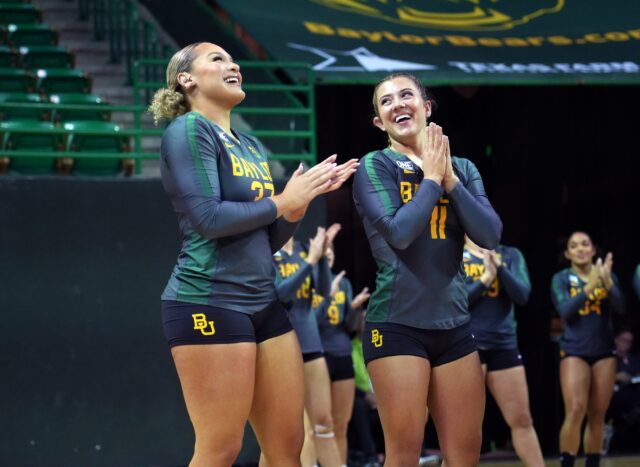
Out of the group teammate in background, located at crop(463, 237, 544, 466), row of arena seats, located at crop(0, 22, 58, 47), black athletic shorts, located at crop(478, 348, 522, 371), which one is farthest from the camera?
row of arena seats, located at crop(0, 22, 58, 47)

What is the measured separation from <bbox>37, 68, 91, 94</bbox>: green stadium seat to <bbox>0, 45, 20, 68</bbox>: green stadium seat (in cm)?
56

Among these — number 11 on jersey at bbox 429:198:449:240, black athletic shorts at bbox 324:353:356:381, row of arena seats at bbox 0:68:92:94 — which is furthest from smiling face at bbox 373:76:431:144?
row of arena seats at bbox 0:68:92:94

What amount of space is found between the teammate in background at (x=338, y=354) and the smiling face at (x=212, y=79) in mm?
4319

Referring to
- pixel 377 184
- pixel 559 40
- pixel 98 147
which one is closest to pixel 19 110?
pixel 98 147

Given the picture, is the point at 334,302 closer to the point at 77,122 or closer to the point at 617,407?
the point at 77,122

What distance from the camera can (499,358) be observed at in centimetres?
755

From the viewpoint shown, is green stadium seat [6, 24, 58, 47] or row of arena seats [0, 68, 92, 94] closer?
row of arena seats [0, 68, 92, 94]

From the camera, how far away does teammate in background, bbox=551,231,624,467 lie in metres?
8.75

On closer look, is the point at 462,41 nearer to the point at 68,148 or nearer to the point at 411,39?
the point at 411,39

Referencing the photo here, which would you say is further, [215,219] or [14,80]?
[14,80]

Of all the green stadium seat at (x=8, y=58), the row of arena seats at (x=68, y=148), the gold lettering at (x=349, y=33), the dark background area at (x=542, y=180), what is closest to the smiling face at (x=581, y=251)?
the gold lettering at (x=349, y=33)

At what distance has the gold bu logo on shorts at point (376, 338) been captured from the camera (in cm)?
420

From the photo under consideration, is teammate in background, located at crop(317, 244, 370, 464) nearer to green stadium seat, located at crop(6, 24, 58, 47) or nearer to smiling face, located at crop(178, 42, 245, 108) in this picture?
smiling face, located at crop(178, 42, 245, 108)

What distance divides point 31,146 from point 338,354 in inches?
124
